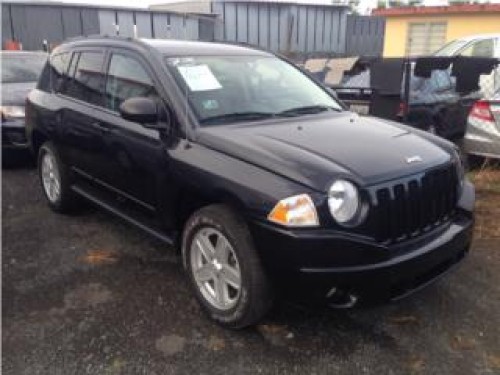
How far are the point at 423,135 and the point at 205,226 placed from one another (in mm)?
1732

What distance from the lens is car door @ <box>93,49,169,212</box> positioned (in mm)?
3660

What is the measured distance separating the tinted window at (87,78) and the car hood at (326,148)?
4.90 feet

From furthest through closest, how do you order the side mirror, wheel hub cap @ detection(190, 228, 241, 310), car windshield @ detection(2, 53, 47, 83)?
car windshield @ detection(2, 53, 47, 83)
the side mirror
wheel hub cap @ detection(190, 228, 241, 310)

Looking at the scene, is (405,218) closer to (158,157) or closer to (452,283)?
(452,283)

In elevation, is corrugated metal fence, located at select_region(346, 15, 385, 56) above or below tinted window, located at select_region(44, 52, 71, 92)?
below

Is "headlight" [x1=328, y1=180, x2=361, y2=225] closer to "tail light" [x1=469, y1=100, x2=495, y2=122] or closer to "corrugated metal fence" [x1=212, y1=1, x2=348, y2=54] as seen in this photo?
"tail light" [x1=469, y1=100, x2=495, y2=122]

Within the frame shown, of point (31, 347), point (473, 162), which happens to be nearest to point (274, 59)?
point (31, 347)

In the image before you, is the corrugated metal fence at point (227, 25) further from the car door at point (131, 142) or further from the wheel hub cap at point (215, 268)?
the wheel hub cap at point (215, 268)

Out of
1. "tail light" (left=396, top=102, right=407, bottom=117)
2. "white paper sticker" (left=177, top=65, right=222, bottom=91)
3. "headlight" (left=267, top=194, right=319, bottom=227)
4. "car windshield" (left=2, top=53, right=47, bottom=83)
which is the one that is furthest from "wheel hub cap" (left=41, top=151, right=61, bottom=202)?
"tail light" (left=396, top=102, right=407, bottom=117)

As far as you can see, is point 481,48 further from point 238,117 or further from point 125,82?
point 125,82

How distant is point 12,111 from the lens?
710 cm

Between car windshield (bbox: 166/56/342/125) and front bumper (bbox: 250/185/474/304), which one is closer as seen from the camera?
front bumper (bbox: 250/185/474/304)

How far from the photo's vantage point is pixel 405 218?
9.78 feet

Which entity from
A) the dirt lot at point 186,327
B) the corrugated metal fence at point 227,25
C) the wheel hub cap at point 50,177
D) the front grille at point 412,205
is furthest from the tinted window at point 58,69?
the corrugated metal fence at point 227,25
